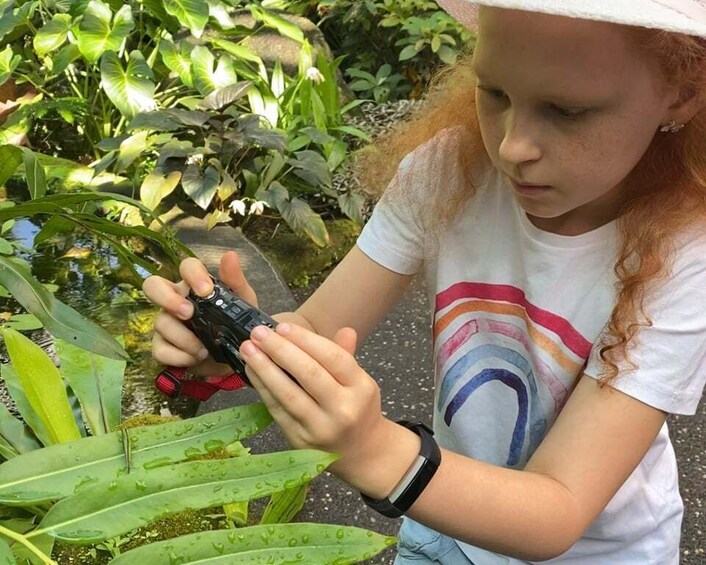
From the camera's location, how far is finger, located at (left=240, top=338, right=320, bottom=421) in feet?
2.28

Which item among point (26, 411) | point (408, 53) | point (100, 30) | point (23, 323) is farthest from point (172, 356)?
point (408, 53)

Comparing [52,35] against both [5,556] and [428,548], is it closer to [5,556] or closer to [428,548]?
[428,548]

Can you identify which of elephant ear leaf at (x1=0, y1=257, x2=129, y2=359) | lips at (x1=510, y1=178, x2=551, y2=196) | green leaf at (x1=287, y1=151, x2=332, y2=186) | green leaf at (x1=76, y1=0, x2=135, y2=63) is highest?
lips at (x1=510, y1=178, x2=551, y2=196)

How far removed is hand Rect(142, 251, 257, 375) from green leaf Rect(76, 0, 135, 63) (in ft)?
8.47

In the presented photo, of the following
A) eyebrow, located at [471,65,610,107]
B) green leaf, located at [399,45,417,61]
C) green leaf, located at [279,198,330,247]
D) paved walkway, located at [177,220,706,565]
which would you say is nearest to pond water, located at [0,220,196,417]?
paved walkway, located at [177,220,706,565]

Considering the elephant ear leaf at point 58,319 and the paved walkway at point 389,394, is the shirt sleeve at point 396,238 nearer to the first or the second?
the paved walkway at point 389,394

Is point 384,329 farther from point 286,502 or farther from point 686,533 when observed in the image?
point 286,502

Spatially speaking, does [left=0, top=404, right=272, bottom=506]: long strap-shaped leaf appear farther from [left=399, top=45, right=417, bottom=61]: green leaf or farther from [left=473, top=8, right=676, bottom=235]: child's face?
[left=399, top=45, right=417, bottom=61]: green leaf

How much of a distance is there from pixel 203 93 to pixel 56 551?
2340 mm

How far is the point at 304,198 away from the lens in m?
3.25

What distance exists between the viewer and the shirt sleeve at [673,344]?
35.9 inches

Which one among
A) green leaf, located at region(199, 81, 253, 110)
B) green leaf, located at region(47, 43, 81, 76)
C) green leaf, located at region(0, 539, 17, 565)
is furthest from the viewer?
green leaf, located at region(47, 43, 81, 76)

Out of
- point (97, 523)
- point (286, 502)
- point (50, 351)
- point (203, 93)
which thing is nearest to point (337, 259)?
point (203, 93)

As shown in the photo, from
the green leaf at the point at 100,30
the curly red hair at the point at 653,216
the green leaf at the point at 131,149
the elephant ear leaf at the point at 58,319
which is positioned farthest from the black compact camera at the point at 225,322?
the green leaf at the point at 100,30
